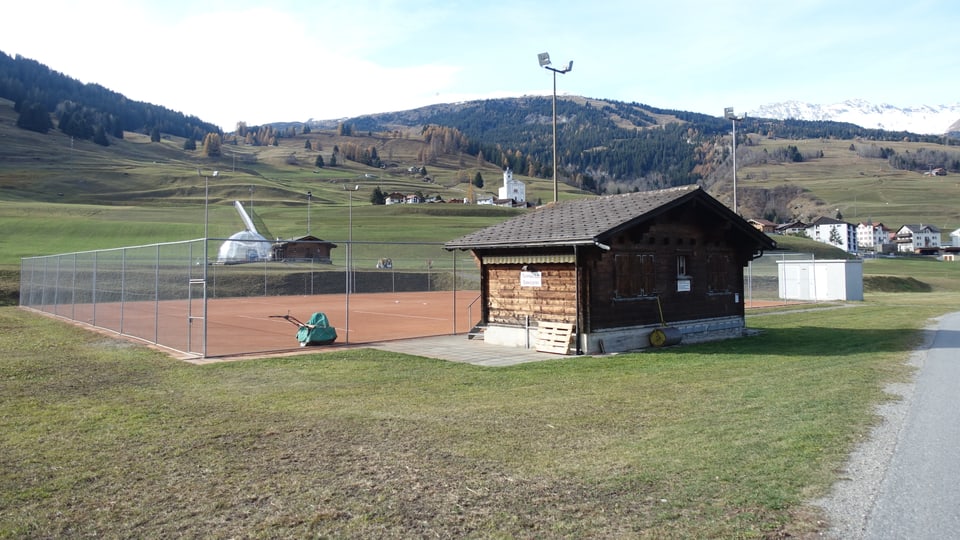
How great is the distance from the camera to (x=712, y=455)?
6.70m

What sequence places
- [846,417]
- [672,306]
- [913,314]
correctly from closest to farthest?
[846,417] → [672,306] → [913,314]

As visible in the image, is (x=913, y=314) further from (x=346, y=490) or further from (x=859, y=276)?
(x=346, y=490)

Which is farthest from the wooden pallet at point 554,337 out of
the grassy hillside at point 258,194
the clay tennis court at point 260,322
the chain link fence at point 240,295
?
the grassy hillside at point 258,194

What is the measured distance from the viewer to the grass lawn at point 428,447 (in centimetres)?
509

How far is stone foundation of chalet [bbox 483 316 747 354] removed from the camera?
637 inches

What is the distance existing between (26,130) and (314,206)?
97.2 metres

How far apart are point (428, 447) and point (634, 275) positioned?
11044mm

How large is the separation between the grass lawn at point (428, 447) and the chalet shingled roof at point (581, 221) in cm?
345

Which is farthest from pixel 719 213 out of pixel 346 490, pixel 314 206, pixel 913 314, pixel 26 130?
pixel 26 130

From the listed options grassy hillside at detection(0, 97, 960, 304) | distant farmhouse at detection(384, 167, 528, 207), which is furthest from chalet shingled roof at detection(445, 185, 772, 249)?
distant farmhouse at detection(384, 167, 528, 207)

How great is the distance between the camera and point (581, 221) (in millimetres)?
17297

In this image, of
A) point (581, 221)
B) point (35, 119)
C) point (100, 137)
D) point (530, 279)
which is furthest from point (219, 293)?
point (35, 119)

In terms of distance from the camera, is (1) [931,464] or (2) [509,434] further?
(2) [509,434]

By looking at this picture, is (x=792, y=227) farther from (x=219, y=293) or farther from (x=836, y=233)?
(x=219, y=293)
